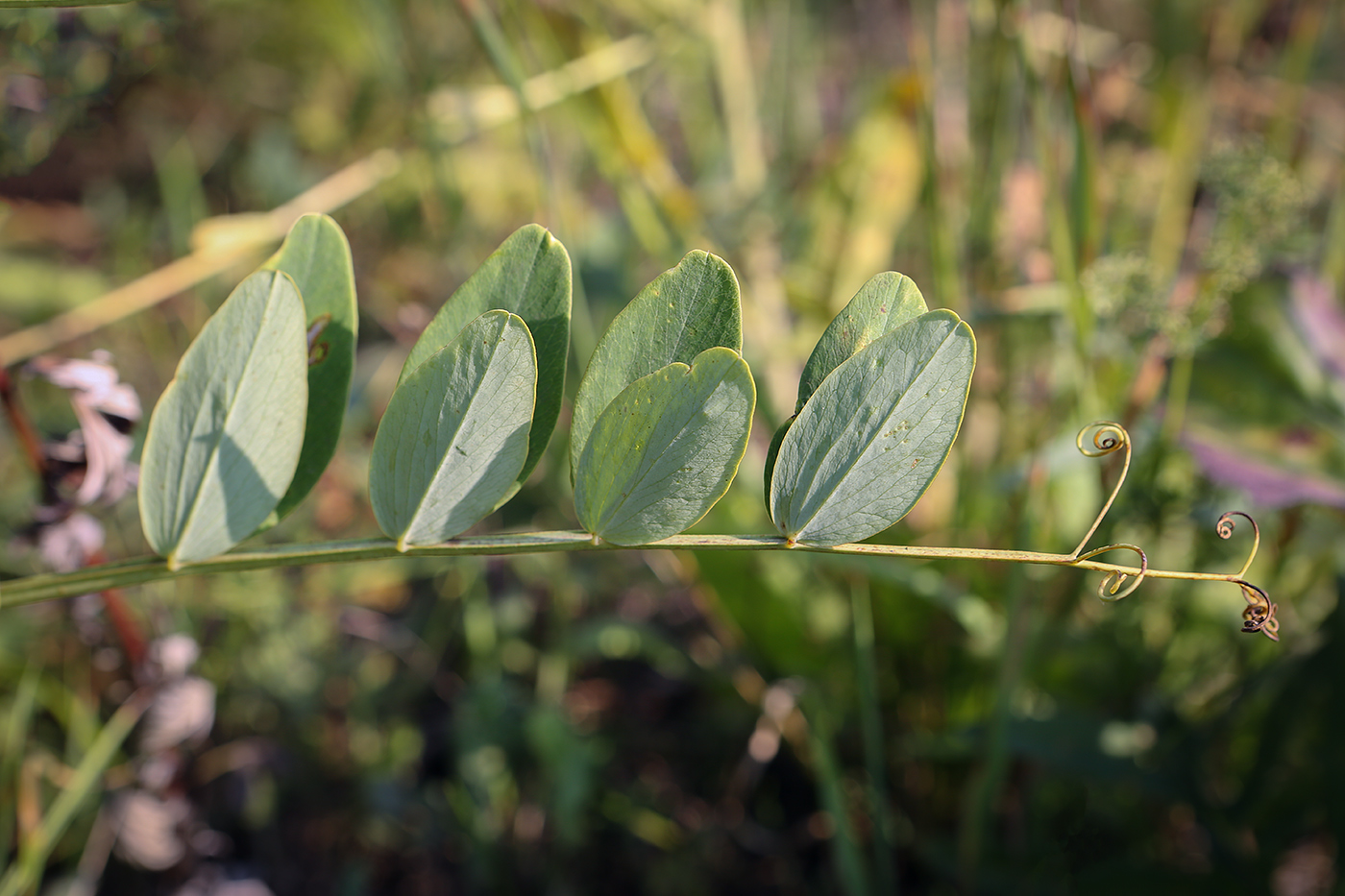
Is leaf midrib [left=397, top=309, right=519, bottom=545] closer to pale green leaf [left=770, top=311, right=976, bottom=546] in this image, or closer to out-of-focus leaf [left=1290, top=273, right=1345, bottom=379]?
pale green leaf [left=770, top=311, right=976, bottom=546]

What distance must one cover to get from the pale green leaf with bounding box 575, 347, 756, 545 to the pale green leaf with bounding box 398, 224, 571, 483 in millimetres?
34

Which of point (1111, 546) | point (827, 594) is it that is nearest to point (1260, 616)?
point (1111, 546)

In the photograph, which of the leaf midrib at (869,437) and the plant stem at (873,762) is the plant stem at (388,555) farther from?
the plant stem at (873,762)

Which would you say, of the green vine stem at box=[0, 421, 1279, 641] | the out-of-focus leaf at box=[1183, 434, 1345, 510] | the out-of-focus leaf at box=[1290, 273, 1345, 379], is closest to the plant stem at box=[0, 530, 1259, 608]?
the green vine stem at box=[0, 421, 1279, 641]

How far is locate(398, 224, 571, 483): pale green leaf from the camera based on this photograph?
355 mm

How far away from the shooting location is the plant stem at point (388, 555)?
12.4 inches

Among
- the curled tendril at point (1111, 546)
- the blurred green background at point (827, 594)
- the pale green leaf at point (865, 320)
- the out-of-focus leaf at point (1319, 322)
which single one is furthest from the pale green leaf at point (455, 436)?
the out-of-focus leaf at point (1319, 322)

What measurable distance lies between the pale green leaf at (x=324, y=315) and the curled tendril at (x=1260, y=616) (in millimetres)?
365

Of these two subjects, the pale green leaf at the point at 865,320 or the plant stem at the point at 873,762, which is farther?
Answer: the plant stem at the point at 873,762

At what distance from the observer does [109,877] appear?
80 cm

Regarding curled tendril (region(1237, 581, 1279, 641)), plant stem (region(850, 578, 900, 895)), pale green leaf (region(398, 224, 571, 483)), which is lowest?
plant stem (region(850, 578, 900, 895))

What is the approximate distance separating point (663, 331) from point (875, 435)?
88 millimetres

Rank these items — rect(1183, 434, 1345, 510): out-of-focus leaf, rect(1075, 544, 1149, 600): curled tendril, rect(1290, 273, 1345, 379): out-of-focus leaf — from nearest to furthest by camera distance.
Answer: rect(1075, 544, 1149, 600): curled tendril, rect(1183, 434, 1345, 510): out-of-focus leaf, rect(1290, 273, 1345, 379): out-of-focus leaf

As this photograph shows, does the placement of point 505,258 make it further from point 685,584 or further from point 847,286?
point 847,286
